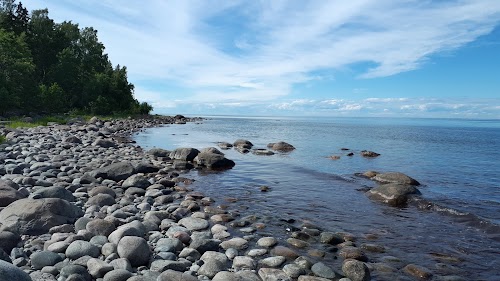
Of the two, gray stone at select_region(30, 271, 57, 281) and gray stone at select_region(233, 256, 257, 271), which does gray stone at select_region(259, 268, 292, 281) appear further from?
gray stone at select_region(30, 271, 57, 281)

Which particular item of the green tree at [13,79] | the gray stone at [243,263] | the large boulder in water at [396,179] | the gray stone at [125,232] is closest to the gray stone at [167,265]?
the gray stone at [243,263]

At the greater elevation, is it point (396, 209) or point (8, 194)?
point (8, 194)

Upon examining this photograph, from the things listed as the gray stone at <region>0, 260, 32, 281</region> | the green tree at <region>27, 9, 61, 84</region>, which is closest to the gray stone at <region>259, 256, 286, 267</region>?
the gray stone at <region>0, 260, 32, 281</region>

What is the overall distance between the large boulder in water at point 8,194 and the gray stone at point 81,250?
3.50 meters

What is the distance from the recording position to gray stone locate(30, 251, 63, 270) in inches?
231

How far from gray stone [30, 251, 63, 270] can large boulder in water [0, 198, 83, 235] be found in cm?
139

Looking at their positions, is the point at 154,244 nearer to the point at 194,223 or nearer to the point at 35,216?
the point at 194,223

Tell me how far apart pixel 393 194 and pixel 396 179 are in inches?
156

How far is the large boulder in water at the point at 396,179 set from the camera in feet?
54.5

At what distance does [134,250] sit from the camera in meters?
6.46

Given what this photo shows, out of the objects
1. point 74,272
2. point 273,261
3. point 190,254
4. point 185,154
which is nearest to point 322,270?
point 273,261

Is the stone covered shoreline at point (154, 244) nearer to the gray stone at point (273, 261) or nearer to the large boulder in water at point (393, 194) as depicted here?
the gray stone at point (273, 261)

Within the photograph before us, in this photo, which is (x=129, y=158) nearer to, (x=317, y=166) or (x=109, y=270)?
(x=317, y=166)

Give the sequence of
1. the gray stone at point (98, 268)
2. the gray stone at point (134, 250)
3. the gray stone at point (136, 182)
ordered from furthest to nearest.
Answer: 1. the gray stone at point (136, 182)
2. the gray stone at point (134, 250)
3. the gray stone at point (98, 268)
